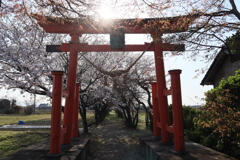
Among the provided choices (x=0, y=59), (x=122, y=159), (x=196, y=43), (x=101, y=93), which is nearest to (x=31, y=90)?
(x=0, y=59)

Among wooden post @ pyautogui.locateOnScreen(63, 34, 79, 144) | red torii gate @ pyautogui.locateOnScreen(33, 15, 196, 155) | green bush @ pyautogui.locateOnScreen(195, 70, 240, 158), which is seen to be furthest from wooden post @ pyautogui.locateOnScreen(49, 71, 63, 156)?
green bush @ pyautogui.locateOnScreen(195, 70, 240, 158)

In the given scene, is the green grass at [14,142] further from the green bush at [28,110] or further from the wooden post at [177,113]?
the green bush at [28,110]

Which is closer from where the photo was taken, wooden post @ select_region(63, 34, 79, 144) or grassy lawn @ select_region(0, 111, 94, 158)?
wooden post @ select_region(63, 34, 79, 144)

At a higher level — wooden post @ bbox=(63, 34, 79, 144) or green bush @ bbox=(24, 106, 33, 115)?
wooden post @ bbox=(63, 34, 79, 144)

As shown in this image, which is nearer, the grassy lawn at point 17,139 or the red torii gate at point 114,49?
the red torii gate at point 114,49

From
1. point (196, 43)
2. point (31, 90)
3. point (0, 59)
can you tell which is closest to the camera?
point (196, 43)

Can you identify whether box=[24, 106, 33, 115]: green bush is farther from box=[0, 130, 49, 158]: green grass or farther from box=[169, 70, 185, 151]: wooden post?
box=[169, 70, 185, 151]: wooden post

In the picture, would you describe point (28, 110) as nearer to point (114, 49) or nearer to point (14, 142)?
point (14, 142)

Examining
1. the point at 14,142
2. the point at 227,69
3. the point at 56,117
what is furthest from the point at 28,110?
the point at 227,69

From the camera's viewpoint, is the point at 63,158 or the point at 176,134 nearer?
the point at 63,158

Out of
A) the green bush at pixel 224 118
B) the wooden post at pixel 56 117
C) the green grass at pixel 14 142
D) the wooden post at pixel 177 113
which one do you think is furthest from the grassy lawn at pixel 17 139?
the green bush at pixel 224 118

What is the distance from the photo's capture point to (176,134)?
407 cm

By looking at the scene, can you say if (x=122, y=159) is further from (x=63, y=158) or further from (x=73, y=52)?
(x=73, y=52)

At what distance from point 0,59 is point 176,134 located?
7421mm
